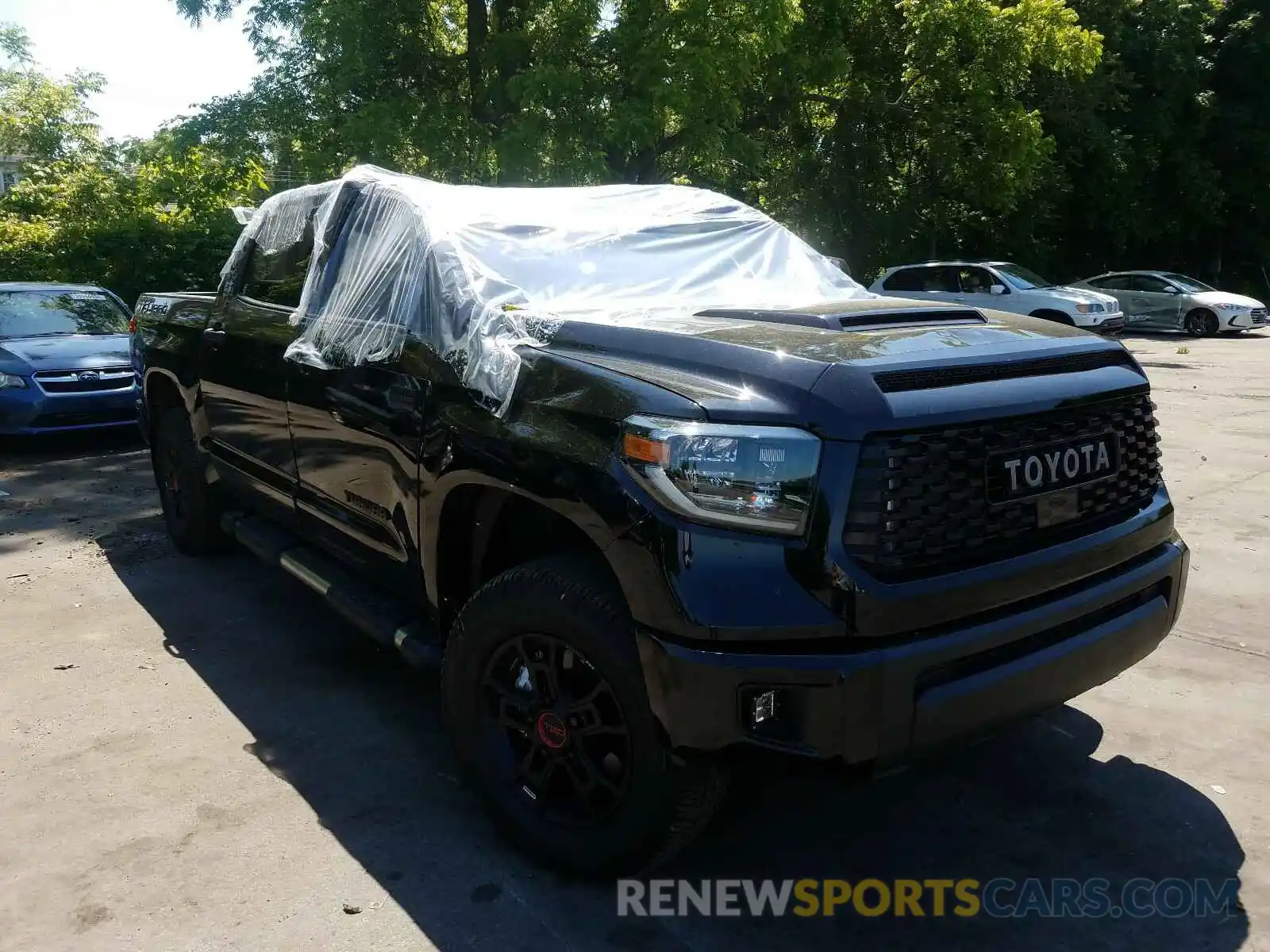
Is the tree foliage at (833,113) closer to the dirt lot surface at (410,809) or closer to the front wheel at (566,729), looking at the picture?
the dirt lot surface at (410,809)

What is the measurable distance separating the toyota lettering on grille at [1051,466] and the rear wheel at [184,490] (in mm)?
4171

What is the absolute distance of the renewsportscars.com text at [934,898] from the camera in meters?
2.77

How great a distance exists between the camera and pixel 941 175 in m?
22.9

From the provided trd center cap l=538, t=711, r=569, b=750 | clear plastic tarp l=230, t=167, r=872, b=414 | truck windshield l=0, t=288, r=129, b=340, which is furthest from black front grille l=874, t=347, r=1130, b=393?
truck windshield l=0, t=288, r=129, b=340

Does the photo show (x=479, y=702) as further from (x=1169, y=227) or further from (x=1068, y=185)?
(x=1169, y=227)

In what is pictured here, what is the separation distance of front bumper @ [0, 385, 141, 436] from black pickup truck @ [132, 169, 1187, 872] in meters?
6.08

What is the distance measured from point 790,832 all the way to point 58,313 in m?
9.55

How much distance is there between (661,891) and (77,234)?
13319 mm

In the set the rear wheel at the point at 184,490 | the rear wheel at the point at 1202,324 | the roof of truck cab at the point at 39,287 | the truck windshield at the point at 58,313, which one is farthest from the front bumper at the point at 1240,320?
the rear wheel at the point at 184,490

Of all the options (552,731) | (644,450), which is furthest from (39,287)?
(644,450)

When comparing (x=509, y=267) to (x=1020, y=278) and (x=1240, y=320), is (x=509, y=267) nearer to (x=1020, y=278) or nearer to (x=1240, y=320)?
(x=1020, y=278)

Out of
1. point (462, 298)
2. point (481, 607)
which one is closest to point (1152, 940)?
point (481, 607)

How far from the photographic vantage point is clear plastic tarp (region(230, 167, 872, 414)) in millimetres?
3184

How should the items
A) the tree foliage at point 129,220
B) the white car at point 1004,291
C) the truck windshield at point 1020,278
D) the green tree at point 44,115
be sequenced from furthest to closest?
the green tree at point 44,115 < the truck windshield at point 1020,278 < the white car at point 1004,291 < the tree foliage at point 129,220
